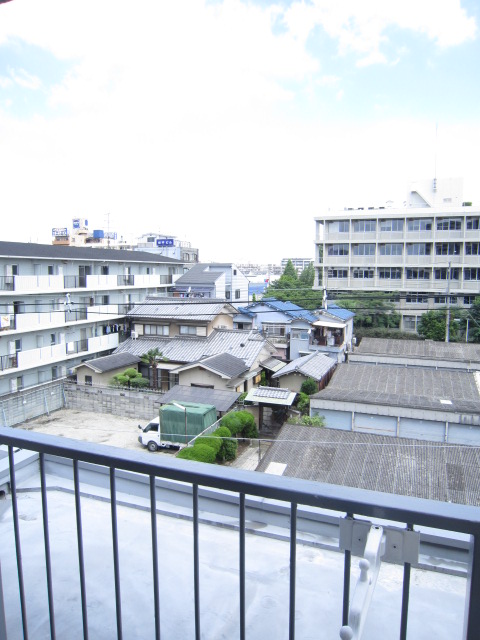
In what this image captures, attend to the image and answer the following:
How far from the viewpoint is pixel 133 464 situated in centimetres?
72

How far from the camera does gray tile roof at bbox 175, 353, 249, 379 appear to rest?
387 inches

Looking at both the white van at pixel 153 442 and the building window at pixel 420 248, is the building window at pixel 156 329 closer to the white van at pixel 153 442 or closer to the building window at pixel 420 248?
the white van at pixel 153 442

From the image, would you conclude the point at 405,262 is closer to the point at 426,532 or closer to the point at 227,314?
the point at 227,314

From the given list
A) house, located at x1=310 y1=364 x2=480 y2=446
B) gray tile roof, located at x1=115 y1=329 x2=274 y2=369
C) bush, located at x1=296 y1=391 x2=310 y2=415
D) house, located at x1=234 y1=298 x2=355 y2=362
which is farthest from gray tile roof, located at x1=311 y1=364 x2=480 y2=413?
gray tile roof, located at x1=115 y1=329 x2=274 y2=369

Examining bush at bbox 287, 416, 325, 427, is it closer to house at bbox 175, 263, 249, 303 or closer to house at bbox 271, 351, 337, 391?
house at bbox 271, 351, 337, 391

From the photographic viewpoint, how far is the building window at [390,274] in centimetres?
1672

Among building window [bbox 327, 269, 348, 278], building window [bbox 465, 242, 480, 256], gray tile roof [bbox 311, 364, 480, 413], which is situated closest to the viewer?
gray tile roof [bbox 311, 364, 480, 413]

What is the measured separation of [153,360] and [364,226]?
966cm

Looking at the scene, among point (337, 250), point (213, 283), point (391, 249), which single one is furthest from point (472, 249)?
point (213, 283)

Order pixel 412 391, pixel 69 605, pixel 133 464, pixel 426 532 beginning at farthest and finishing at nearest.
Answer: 1. pixel 412 391
2. pixel 69 605
3. pixel 426 532
4. pixel 133 464

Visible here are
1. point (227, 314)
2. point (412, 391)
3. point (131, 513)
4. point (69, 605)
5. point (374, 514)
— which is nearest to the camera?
point (374, 514)

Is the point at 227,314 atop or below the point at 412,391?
atop

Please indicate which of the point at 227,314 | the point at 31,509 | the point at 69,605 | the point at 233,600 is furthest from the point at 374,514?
the point at 227,314

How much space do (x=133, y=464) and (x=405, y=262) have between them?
17.0 metres
